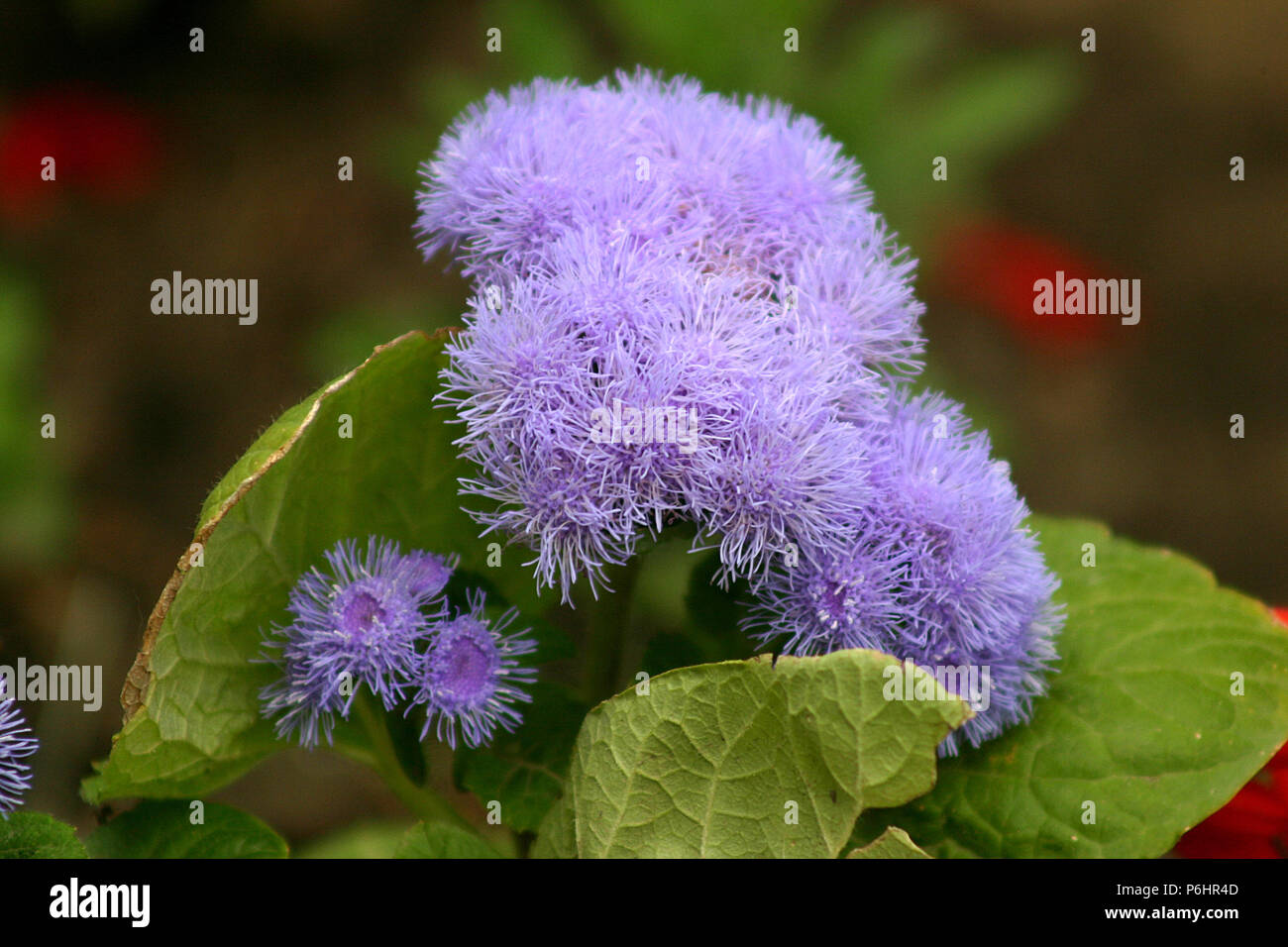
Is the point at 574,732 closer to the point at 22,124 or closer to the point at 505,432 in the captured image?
the point at 505,432

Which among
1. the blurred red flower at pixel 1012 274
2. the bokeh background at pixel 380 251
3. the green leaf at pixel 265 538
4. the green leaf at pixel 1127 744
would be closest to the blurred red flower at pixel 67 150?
the bokeh background at pixel 380 251

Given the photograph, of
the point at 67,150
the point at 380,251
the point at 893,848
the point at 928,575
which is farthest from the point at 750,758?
the point at 67,150

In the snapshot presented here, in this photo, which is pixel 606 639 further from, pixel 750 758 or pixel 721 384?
pixel 721 384

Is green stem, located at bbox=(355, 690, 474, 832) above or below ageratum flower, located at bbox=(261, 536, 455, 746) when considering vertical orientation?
below

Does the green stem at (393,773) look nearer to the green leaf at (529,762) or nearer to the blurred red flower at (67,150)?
the green leaf at (529,762)

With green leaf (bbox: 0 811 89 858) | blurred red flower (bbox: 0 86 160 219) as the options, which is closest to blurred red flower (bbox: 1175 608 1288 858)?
green leaf (bbox: 0 811 89 858)

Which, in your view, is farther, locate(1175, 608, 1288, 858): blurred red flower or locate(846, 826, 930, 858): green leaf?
locate(1175, 608, 1288, 858): blurred red flower

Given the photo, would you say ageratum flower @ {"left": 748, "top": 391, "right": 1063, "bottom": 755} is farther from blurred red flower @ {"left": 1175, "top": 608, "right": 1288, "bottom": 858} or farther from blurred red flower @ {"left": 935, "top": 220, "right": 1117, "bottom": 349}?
blurred red flower @ {"left": 935, "top": 220, "right": 1117, "bottom": 349}
